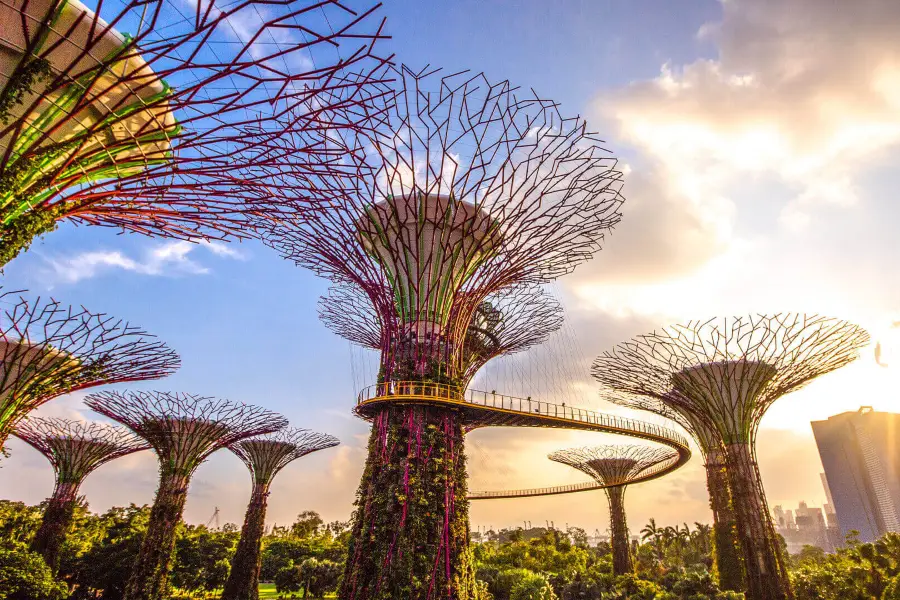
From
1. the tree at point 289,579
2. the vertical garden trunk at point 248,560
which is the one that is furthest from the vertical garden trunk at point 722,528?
the tree at point 289,579

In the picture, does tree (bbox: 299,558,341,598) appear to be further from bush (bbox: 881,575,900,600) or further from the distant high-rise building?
the distant high-rise building

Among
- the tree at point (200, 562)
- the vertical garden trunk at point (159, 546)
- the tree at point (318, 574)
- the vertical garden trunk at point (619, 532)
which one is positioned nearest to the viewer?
the vertical garden trunk at point (159, 546)

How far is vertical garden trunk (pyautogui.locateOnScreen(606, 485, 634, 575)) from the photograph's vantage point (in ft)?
119

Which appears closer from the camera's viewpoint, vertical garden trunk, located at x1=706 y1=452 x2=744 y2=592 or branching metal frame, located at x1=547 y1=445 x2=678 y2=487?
vertical garden trunk, located at x1=706 y1=452 x2=744 y2=592

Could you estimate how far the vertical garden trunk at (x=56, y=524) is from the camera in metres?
27.1

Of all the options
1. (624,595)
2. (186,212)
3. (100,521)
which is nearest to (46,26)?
(186,212)

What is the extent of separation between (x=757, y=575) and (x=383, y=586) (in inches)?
591

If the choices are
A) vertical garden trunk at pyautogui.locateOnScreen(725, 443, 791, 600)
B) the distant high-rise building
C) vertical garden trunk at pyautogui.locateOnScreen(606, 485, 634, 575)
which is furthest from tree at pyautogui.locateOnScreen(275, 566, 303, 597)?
the distant high-rise building

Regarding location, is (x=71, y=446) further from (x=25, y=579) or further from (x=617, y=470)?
(x=617, y=470)

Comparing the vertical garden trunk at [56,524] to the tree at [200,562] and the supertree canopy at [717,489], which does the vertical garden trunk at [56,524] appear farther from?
the supertree canopy at [717,489]

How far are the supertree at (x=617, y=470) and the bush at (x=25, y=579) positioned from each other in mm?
31908

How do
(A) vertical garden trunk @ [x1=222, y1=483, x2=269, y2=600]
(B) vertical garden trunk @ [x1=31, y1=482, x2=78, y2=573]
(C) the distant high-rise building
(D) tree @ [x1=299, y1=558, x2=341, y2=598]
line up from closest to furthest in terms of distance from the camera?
(B) vertical garden trunk @ [x1=31, y1=482, x2=78, y2=573] < (A) vertical garden trunk @ [x1=222, y1=483, x2=269, y2=600] < (D) tree @ [x1=299, y1=558, x2=341, y2=598] < (C) the distant high-rise building

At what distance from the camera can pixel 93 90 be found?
7.65m

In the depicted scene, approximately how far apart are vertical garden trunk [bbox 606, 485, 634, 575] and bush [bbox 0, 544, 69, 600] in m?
33.0
